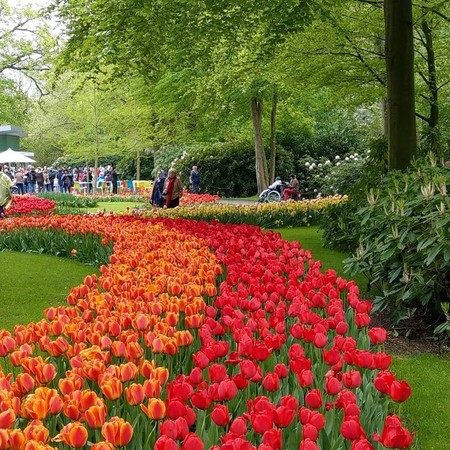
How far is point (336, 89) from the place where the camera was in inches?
487

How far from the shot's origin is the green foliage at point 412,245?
539cm

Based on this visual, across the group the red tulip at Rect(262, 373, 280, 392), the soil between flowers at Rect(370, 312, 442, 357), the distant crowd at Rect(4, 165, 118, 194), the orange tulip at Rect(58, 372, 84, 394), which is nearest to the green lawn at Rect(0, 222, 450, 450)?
the soil between flowers at Rect(370, 312, 442, 357)

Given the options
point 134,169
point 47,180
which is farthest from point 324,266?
point 134,169

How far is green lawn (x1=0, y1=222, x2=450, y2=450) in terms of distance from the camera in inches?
161

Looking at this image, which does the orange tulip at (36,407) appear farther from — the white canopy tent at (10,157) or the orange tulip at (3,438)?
the white canopy tent at (10,157)

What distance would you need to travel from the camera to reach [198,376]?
2639 mm

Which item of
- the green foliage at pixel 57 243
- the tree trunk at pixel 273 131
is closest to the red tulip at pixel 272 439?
the green foliage at pixel 57 243

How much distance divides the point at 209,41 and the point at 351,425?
917cm

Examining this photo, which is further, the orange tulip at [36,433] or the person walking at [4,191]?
the person walking at [4,191]

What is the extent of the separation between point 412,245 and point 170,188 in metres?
10.6

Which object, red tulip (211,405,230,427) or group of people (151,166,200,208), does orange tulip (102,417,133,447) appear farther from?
group of people (151,166,200,208)

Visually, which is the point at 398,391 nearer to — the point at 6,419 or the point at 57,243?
the point at 6,419

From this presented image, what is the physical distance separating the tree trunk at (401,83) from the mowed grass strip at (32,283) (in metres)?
4.33

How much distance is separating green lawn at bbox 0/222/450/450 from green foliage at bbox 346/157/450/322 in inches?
23.6
